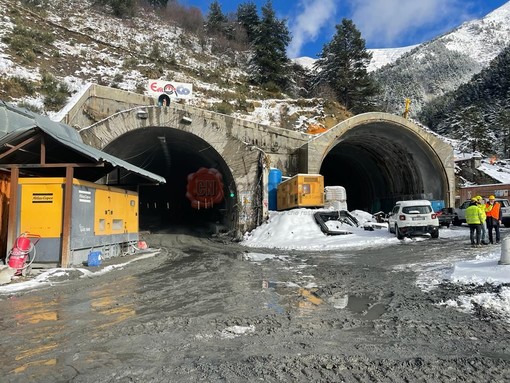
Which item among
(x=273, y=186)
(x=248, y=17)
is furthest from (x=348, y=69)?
(x=273, y=186)

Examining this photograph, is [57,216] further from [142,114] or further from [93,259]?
[142,114]

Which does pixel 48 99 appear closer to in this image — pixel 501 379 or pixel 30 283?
pixel 30 283

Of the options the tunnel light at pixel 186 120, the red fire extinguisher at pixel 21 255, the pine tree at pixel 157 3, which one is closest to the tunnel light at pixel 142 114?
the tunnel light at pixel 186 120

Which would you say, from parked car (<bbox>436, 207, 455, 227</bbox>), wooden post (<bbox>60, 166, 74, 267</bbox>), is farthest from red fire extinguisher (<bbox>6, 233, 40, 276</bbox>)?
parked car (<bbox>436, 207, 455, 227</bbox>)

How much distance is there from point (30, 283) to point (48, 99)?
28380mm

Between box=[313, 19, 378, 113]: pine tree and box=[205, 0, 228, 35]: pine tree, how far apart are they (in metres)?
23.0

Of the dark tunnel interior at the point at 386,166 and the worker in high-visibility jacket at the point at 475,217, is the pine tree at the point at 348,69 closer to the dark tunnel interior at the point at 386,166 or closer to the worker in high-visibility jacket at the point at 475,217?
the dark tunnel interior at the point at 386,166

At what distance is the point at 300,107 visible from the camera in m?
48.8

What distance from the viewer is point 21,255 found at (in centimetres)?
1074

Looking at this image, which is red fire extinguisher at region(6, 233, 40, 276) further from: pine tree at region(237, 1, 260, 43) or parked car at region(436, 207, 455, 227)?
pine tree at region(237, 1, 260, 43)

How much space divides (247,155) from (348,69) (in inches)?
1661

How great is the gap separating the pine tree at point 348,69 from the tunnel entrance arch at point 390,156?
66.0ft

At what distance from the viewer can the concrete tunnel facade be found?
24.5 meters

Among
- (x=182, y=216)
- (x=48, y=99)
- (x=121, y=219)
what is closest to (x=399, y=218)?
(x=121, y=219)
